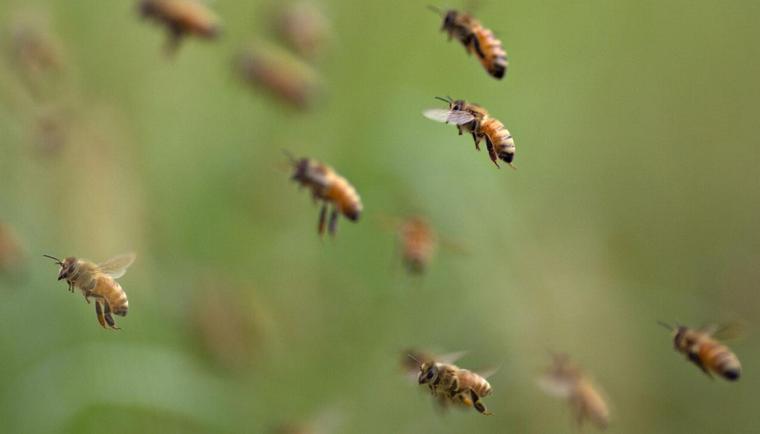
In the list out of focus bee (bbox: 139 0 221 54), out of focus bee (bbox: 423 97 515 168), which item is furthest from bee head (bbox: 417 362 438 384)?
out of focus bee (bbox: 139 0 221 54)

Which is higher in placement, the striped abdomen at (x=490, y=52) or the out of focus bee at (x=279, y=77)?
the out of focus bee at (x=279, y=77)

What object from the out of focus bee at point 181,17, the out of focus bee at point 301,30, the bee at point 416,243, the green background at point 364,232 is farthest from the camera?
the out of focus bee at point 301,30

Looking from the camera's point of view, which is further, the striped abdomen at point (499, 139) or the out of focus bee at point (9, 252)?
the out of focus bee at point (9, 252)

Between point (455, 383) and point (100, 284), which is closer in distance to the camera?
point (455, 383)

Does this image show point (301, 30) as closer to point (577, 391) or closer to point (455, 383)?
point (577, 391)

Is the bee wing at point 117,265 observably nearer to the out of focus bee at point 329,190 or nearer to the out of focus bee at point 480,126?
the out of focus bee at point 329,190

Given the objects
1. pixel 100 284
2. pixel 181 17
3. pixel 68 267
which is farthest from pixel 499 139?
pixel 181 17

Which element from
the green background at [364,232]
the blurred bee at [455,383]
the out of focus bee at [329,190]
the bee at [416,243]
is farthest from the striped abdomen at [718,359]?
the green background at [364,232]

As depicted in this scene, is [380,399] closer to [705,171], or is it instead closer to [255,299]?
[255,299]
